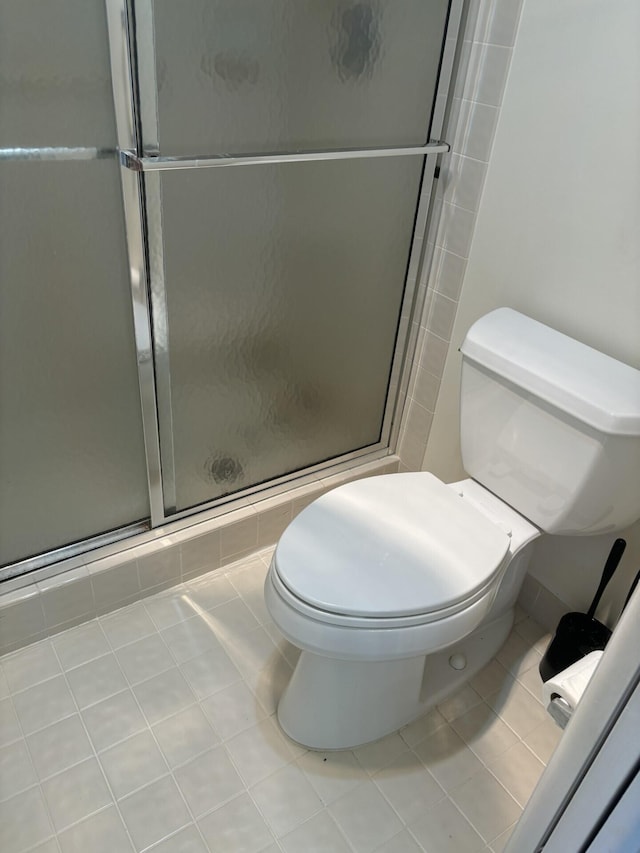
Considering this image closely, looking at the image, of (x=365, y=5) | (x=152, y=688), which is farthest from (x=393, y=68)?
(x=152, y=688)

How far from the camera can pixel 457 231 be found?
63.2 inches

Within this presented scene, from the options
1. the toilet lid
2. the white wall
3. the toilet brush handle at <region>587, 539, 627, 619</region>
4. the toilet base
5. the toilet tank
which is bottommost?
the toilet base

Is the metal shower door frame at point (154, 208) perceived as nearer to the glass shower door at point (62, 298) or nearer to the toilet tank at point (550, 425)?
the glass shower door at point (62, 298)

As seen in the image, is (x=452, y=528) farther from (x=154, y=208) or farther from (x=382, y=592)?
(x=154, y=208)

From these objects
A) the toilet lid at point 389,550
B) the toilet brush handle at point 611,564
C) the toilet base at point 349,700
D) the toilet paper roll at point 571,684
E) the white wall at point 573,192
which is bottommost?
the toilet base at point 349,700

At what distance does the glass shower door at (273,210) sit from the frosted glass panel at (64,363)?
8 centimetres

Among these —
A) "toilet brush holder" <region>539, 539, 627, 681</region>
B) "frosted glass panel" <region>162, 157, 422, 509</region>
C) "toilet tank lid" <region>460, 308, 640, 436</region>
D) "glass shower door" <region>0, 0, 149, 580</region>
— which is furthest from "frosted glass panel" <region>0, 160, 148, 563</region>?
"toilet brush holder" <region>539, 539, 627, 681</region>

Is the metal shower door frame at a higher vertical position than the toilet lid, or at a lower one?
higher

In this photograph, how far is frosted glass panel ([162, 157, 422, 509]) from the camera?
1.37 metres

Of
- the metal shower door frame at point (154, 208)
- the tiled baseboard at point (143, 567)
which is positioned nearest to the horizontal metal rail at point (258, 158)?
the metal shower door frame at point (154, 208)

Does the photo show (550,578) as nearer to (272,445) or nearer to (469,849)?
(469,849)

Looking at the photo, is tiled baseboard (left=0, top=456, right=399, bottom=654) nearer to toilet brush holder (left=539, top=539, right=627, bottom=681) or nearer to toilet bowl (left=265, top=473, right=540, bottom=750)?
toilet bowl (left=265, top=473, right=540, bottom=750)

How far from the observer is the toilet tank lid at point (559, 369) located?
1190mm

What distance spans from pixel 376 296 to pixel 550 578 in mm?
805
